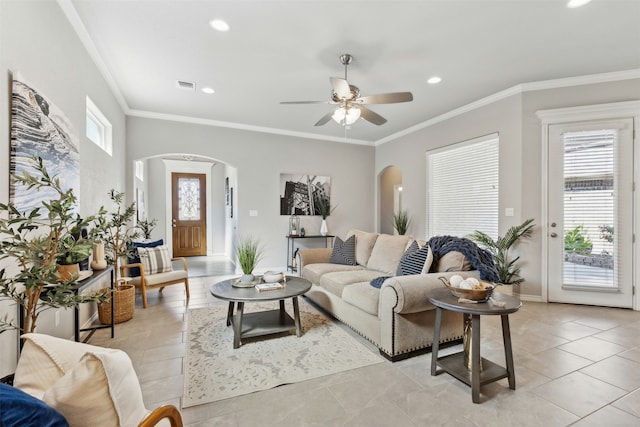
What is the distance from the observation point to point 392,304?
225cm

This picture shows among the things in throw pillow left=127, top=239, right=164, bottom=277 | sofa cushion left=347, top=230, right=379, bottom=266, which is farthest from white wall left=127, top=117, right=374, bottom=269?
sofa cushion left=347, top=230, right=379, bottom=266

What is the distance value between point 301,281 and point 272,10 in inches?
100.0

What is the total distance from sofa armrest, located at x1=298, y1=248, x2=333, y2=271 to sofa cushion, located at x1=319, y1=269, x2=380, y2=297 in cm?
75

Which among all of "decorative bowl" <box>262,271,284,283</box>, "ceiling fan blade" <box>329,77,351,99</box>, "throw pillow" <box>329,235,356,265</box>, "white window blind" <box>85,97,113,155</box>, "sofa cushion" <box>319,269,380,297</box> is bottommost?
"sofa cushion" <box>319,269,380,297</box>

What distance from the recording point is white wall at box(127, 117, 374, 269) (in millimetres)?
5066

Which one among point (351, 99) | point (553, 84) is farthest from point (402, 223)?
point (351, 99)

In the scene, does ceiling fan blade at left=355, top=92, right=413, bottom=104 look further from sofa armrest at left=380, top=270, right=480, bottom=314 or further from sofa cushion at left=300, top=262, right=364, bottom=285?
sofa cushion at left=300, top=262, right=364, bottom=285

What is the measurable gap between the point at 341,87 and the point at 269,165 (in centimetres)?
334

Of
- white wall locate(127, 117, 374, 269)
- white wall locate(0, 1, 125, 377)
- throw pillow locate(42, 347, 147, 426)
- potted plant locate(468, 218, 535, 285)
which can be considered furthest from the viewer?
white wall locate(127, 117, 374, 269)

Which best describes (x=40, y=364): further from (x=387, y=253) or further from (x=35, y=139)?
(x=387, y=253)

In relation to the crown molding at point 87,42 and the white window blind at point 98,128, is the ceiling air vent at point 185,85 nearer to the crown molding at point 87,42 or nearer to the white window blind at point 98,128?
the crown molding at point 87,42

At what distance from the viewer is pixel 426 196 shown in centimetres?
543

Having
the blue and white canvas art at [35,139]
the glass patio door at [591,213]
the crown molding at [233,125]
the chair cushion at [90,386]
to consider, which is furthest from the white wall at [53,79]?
the glass patio door at [591,213]

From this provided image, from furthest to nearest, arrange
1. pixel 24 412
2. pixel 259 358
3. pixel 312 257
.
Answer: pixel 312 257 → pixel 259 358 → pixel 24 412
